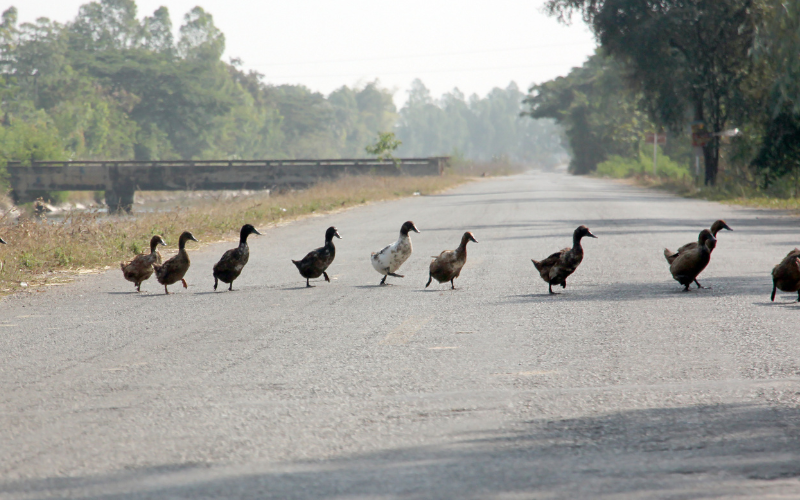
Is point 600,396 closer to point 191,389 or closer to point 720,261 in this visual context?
point 191,389

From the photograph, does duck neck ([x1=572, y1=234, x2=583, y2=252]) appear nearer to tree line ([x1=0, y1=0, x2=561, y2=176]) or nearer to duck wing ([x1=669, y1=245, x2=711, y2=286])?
duck wing ([x1=669, y1=245, x2=711, y2=286])

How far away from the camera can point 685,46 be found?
1403 inches

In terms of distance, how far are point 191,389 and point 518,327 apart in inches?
126

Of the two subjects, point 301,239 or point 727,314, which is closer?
point 727,314

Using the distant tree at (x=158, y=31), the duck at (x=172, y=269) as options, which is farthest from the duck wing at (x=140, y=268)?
the distant tree at (x=158, y=31)

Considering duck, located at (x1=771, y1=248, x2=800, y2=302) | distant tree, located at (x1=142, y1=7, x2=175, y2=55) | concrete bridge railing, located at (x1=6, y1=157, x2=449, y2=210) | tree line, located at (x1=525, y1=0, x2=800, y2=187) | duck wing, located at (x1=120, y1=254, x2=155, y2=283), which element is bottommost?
duck wing, located at (x1=120, y1=254, x2=155, y2=283)

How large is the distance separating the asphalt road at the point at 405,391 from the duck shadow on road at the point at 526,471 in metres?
0.01

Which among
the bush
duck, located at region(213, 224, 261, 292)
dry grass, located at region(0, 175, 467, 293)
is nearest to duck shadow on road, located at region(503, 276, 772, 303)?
duck, located at region(213, 224, 261, 292)

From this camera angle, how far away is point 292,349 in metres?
6.71

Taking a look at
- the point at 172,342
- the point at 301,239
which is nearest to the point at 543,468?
the point at 172,342

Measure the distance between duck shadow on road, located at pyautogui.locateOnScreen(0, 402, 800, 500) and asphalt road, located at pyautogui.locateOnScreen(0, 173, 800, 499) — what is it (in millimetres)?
14

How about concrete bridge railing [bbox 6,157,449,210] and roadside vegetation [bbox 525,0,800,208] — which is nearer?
roadside vegetation [bbox 525,0,800,208]

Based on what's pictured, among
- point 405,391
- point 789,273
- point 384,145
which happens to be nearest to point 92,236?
point 405,391

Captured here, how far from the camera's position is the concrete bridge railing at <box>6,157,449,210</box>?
193 feet
